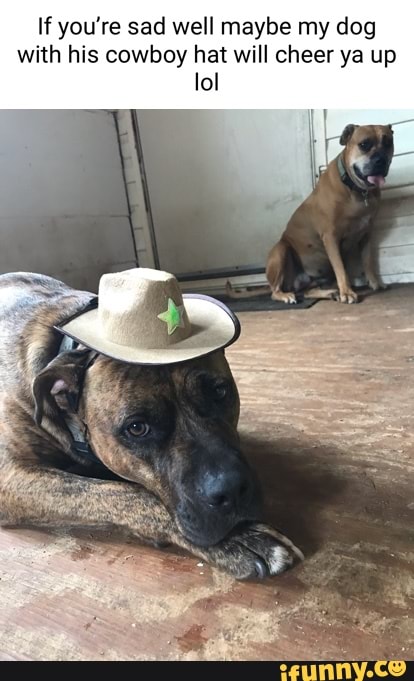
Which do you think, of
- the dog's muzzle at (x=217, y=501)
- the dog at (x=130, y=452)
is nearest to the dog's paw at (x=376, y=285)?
the dog at (x=130, y=452)

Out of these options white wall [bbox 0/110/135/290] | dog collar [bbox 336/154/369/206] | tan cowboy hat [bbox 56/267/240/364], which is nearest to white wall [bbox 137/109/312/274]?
white wall [bbox 0/110/135/290]

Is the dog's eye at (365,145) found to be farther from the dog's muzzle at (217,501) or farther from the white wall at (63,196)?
the dog's muzzle at (217,501)

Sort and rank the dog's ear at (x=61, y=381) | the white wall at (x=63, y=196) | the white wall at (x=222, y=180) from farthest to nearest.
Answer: the white wall at (x=222, y=180), the white wall at (x=63, y=196), the dog's ear at (x=61, y=381)

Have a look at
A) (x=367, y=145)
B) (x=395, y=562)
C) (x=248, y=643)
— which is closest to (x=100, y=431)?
(x=248, y=643)

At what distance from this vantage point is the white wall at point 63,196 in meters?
4.74

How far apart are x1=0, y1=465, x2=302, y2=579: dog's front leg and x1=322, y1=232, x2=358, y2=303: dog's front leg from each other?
3.27 metres

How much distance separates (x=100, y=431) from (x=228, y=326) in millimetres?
419

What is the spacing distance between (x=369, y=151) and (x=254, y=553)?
3614 millimetres

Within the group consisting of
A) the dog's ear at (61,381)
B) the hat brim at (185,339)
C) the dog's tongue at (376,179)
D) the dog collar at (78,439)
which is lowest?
the dog collar at (78,439)

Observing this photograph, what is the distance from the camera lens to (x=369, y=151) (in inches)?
154

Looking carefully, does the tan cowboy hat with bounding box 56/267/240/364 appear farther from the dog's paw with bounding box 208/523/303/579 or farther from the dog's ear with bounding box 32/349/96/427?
the dog's paw with bounding box 208/523/303/579

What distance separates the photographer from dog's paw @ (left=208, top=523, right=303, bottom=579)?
1.07 metres

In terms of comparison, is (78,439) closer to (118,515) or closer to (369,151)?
(118,515)
